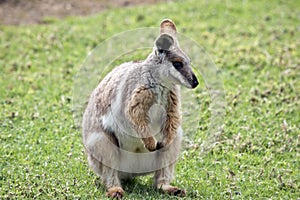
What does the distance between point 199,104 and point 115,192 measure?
2758mm

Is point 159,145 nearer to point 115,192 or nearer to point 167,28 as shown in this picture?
point 115,192

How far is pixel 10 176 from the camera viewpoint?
6.21 metres

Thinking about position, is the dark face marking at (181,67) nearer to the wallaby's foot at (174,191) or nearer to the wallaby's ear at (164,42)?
the wallaby's ear at (164,42)

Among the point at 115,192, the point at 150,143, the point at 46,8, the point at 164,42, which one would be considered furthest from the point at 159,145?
the point at 46,8

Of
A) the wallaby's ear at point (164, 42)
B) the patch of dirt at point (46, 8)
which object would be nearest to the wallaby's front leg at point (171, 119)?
the wallaby's ear at point (164, 42)

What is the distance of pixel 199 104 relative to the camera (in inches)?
320

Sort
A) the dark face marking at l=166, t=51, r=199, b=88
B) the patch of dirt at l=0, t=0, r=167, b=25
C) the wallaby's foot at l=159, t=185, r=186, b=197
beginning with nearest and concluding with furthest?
the dark face marking at l=166, t=51, r=199, b=88 → the wallaby's foot at l=159, t=185, r=186, b=197 → the patch of dirt at l=0, t=0, r=167, b=25

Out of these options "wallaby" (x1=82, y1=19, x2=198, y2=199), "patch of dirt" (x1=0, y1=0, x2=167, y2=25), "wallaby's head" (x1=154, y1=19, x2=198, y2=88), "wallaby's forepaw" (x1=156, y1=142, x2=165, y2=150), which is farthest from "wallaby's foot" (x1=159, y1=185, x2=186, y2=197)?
"patch of dirt" (x1=0, y1=0, x2=167, y2=25)

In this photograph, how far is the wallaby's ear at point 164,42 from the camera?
5332 mm

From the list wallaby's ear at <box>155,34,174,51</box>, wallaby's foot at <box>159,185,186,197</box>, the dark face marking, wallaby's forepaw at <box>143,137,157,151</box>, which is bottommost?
wallaby's foot at <box>159,185,186,197</box>

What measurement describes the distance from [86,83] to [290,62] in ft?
10.3

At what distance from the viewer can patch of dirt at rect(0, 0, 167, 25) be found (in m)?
11.2

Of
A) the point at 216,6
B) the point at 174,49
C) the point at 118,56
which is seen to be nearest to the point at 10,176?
the point at 174,49

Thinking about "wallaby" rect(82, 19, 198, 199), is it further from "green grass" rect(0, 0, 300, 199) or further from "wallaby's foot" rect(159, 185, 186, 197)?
"green grass" rect(0, 0, 300, 199)
